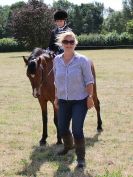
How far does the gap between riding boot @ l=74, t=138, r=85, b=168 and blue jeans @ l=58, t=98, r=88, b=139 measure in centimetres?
10

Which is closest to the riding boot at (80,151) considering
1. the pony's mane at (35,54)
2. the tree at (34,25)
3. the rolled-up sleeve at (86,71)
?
the rolled-up sleeve at (86,71)

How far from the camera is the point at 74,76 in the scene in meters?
6.57

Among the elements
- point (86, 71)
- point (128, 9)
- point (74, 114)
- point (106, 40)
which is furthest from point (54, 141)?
point (128, 9)

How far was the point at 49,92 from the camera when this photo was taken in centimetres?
863

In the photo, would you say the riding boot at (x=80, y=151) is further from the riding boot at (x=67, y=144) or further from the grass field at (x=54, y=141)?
the riding boot at (x=67, y=144)

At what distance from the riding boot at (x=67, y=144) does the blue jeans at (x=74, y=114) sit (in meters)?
0.53

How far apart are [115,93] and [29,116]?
5169mm

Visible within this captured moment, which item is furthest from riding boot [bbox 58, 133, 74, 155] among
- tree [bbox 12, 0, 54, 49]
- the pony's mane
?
tree [bbox 12, 0, 54, 49]

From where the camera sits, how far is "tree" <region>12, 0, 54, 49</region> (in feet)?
168

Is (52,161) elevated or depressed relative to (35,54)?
depressed

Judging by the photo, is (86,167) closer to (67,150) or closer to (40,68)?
(67,150)

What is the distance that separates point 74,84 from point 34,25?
149ft

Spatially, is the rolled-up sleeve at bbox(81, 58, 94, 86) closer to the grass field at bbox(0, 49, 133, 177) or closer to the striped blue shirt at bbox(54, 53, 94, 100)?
the striped blue shirt at bbox(54, 53, 94, 100)

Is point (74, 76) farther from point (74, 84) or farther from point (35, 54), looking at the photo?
point (35, 54)
